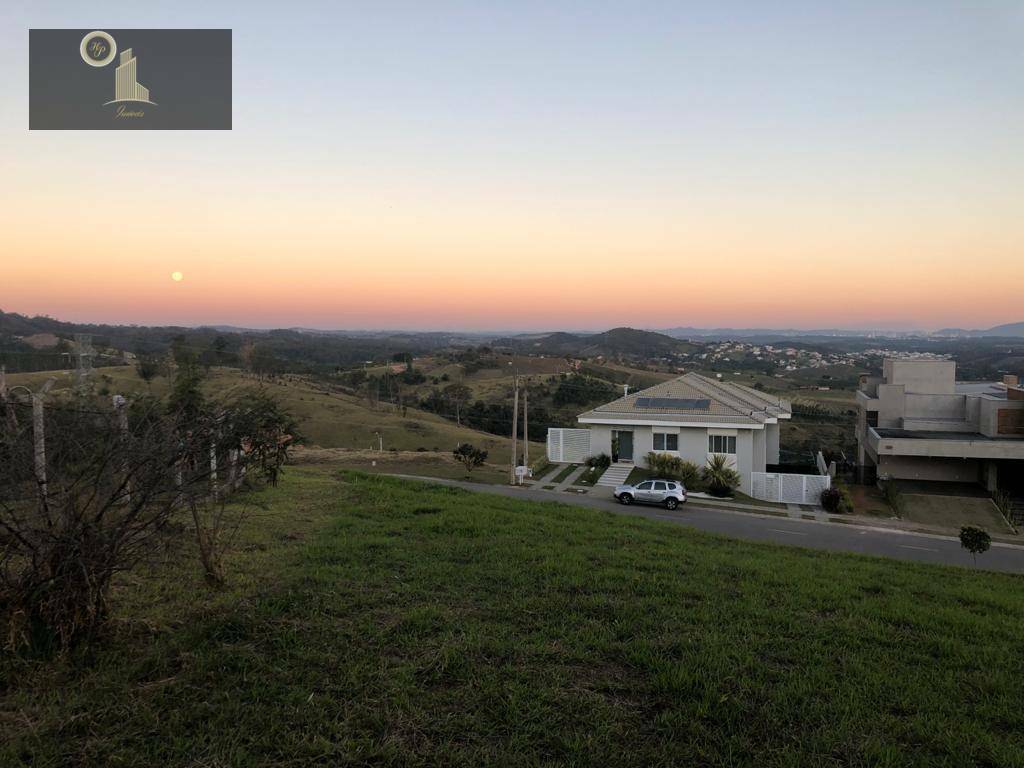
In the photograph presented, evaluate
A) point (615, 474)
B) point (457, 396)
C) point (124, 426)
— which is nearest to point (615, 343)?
point (457, 396)

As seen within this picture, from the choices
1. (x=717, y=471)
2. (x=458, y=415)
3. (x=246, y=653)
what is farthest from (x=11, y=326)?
(x=246, y=653)

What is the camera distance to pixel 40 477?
4.75 meters

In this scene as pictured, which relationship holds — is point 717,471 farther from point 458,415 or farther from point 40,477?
point 458,415

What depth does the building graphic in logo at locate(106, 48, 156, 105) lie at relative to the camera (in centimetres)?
1196

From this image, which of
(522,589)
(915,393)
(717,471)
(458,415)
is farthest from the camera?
(458,415)

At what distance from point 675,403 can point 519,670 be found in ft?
85.5

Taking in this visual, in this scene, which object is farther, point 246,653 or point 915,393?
point 915,393

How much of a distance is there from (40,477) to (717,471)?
24302 millimetres

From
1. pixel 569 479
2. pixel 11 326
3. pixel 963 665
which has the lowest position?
pixel 569 479

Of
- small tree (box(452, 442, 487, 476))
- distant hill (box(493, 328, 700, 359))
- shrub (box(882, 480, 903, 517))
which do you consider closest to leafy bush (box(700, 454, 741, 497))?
shrub (box(882, 480, 903, 517))

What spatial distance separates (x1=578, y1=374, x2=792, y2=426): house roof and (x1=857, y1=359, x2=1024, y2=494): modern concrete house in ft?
14.1

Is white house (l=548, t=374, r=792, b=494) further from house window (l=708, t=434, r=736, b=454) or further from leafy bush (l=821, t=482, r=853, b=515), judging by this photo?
leafy bush (l=821, t=482, r=853, b=515)

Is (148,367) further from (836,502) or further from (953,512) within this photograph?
(953,512)

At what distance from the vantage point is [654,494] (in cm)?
2238
